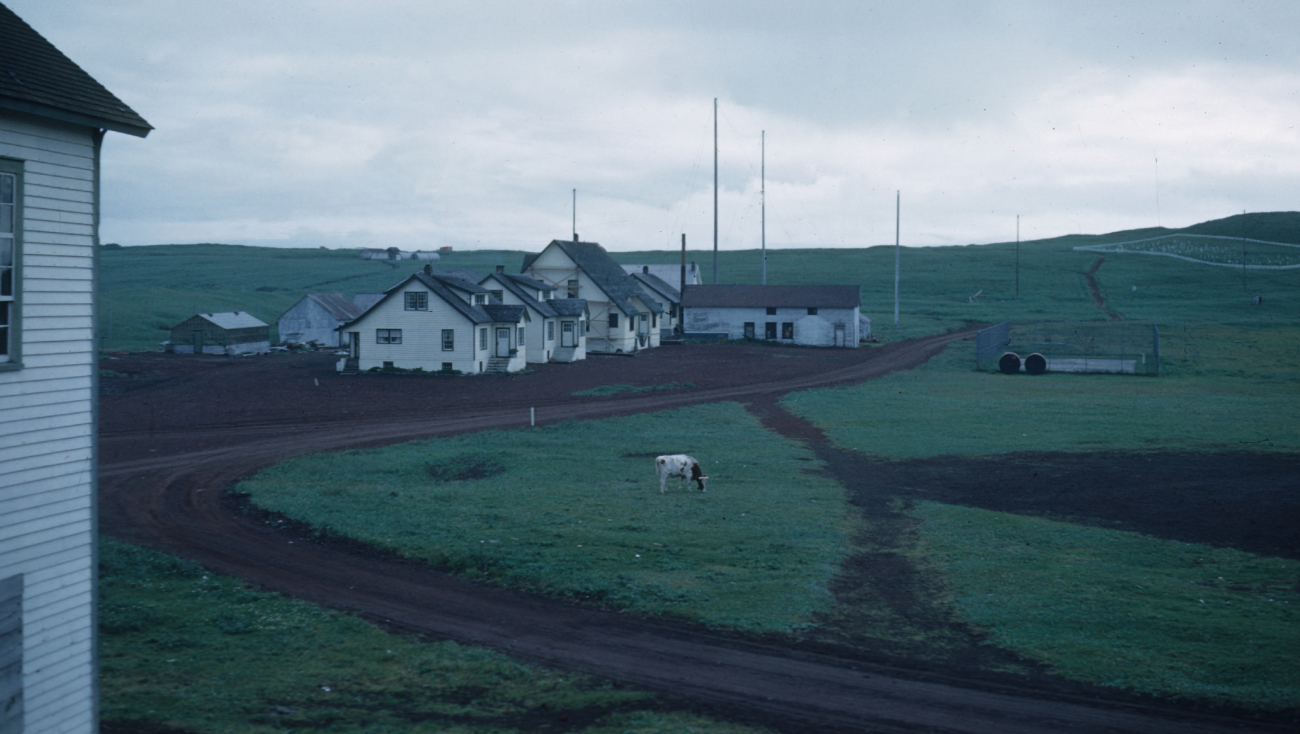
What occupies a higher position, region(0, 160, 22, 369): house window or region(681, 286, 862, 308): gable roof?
region(681, 286, 862, 308): gable roof

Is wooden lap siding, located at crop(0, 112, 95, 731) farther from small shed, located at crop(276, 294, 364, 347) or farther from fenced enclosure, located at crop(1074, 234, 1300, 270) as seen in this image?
fenced enclosure, located at crop(1074, 234, 1300, 270)

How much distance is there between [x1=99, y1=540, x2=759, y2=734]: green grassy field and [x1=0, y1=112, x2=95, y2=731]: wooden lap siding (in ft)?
3.90

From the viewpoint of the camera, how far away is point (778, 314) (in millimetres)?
79375

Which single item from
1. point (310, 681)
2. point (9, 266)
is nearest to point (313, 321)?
point (310, 681)

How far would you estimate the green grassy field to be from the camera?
33.4 feet

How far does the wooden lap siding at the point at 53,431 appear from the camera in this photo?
867cm

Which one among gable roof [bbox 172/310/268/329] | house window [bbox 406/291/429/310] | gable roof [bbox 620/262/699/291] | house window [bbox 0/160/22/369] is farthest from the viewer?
gable roof [bbox 620/262/699/291]

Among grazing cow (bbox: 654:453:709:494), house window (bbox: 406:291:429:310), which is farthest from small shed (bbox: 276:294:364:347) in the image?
grazing cow (bbox: 654:453:709:494)

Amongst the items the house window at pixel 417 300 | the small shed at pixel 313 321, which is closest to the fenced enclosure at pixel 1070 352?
the house window at pixel 417 300

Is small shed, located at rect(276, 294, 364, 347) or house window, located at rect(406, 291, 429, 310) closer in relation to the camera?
house window, located at rect(406, 291, 429, 310)

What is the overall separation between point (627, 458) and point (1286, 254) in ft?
624

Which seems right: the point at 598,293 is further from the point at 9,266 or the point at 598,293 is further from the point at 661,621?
the point at 9,266

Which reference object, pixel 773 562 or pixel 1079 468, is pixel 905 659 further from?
pixel 1079 468

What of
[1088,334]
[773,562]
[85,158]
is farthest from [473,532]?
[1088,334]
